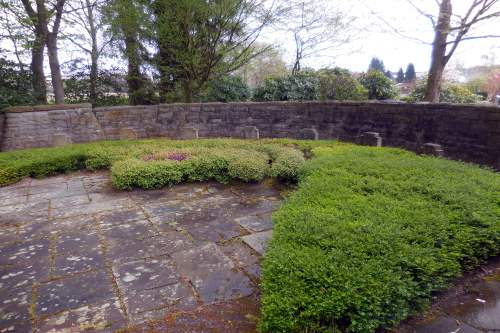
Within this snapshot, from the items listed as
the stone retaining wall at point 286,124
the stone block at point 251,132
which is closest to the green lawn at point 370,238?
the stone retaining wall at point 286,124

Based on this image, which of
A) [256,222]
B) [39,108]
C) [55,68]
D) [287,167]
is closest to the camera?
[256,222]

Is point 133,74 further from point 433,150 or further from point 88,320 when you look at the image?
point 88,320

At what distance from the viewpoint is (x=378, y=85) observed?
9312 mm

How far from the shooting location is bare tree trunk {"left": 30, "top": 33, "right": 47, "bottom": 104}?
780 cm

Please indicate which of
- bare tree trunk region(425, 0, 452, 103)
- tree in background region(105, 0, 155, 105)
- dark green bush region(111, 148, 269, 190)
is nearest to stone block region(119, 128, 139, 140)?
tree in background region(105, 0, 155, 105)

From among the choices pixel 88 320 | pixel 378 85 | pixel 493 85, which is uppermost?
pixel 493 85

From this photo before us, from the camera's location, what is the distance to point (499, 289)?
2.13m

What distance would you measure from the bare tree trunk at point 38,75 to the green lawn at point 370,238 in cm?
→ 507

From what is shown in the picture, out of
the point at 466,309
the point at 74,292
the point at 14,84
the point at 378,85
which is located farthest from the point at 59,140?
the point at 378,85

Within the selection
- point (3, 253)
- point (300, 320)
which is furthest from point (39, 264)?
point (300, 320)

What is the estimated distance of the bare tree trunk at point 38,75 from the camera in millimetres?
7797

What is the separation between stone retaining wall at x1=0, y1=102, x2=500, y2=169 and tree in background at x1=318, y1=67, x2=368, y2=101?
1.80 m

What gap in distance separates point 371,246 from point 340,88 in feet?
24.0

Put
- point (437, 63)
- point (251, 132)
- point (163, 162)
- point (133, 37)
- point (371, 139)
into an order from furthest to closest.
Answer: point (133, 37), point (437, 63), point (251, 132), point (371, 139), point (163, 162)
